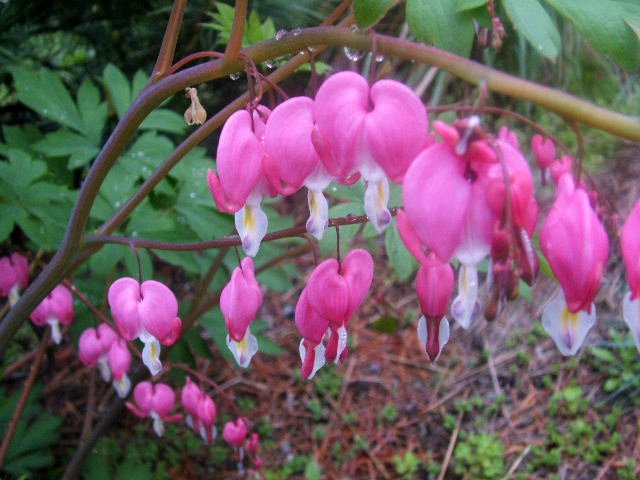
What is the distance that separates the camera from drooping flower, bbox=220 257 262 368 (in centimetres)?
98

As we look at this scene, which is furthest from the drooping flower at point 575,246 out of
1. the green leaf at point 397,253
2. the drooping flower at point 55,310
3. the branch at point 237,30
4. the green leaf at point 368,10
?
the drooping flower at point 55,310

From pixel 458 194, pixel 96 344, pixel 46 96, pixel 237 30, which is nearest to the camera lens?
pixel 458 194

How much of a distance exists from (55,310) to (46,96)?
0.66m

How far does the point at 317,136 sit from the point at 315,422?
1.85m

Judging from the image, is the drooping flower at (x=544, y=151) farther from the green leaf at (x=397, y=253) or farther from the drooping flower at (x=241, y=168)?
the green leaf at (x=397, y=253)

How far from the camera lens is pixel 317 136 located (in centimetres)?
75

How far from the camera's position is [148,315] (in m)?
1.04

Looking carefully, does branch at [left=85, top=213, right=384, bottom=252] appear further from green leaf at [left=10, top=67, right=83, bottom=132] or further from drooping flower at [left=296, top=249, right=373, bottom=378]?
green leaf at [left=10, top=67, right=83, bottom=132]

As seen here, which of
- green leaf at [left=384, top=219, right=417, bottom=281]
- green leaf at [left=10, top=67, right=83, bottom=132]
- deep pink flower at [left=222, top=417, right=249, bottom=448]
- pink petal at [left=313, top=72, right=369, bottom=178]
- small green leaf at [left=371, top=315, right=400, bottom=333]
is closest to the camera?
pink petal at [left=313, top=72, right=369, bottom=178]

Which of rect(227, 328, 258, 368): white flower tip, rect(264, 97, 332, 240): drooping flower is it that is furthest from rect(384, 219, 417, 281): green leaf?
rect(264, 97, 332, 240): drooping flower

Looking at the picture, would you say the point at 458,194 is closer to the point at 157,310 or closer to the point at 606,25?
the point at 606,25

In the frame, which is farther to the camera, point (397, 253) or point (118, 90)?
point (118, 90)

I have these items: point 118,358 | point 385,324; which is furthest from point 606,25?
point 385,324

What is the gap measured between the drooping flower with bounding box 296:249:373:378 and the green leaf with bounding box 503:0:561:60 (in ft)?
1.16
